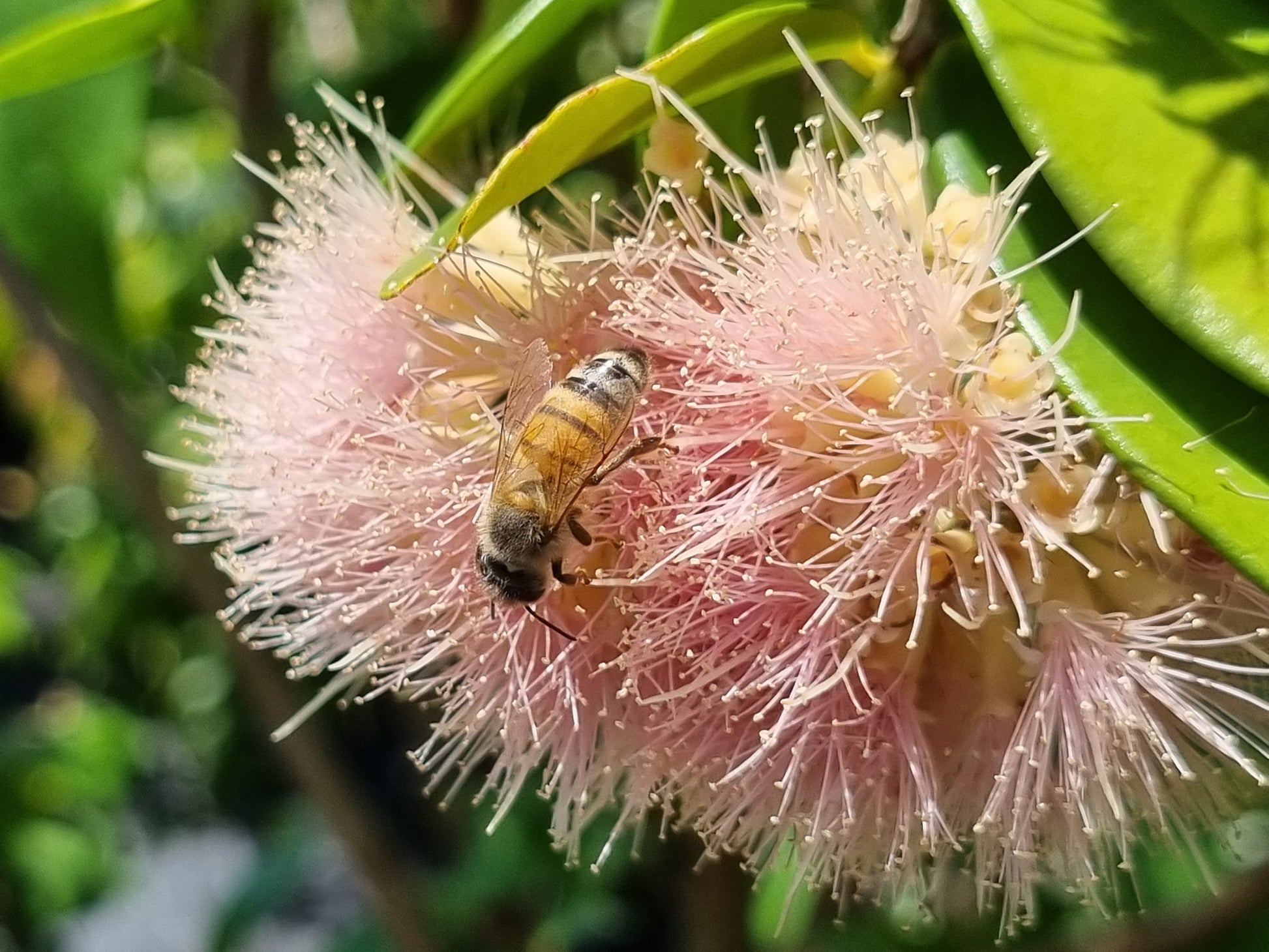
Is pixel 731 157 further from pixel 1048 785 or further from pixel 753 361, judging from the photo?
pixel 1048 785

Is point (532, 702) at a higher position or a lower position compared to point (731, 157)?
lower

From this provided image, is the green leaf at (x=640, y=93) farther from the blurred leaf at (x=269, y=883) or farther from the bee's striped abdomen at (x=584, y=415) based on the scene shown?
the blurred leaf at (x=269, y=883)

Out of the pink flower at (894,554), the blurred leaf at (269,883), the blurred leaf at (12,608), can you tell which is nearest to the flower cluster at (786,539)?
the pink flower at (894,554)

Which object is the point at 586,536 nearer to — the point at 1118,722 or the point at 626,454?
the point at 626,454

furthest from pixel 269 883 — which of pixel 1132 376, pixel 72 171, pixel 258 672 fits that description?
pixel 1132 376

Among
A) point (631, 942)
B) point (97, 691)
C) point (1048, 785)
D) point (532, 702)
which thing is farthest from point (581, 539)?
point (97, 691)

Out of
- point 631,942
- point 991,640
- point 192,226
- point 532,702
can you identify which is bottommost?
point 532,702

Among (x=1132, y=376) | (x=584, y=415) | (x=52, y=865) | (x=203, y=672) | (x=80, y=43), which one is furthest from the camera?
(x=203, y=672)

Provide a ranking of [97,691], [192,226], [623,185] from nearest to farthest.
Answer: [623,185], [192,226], [97,691]
